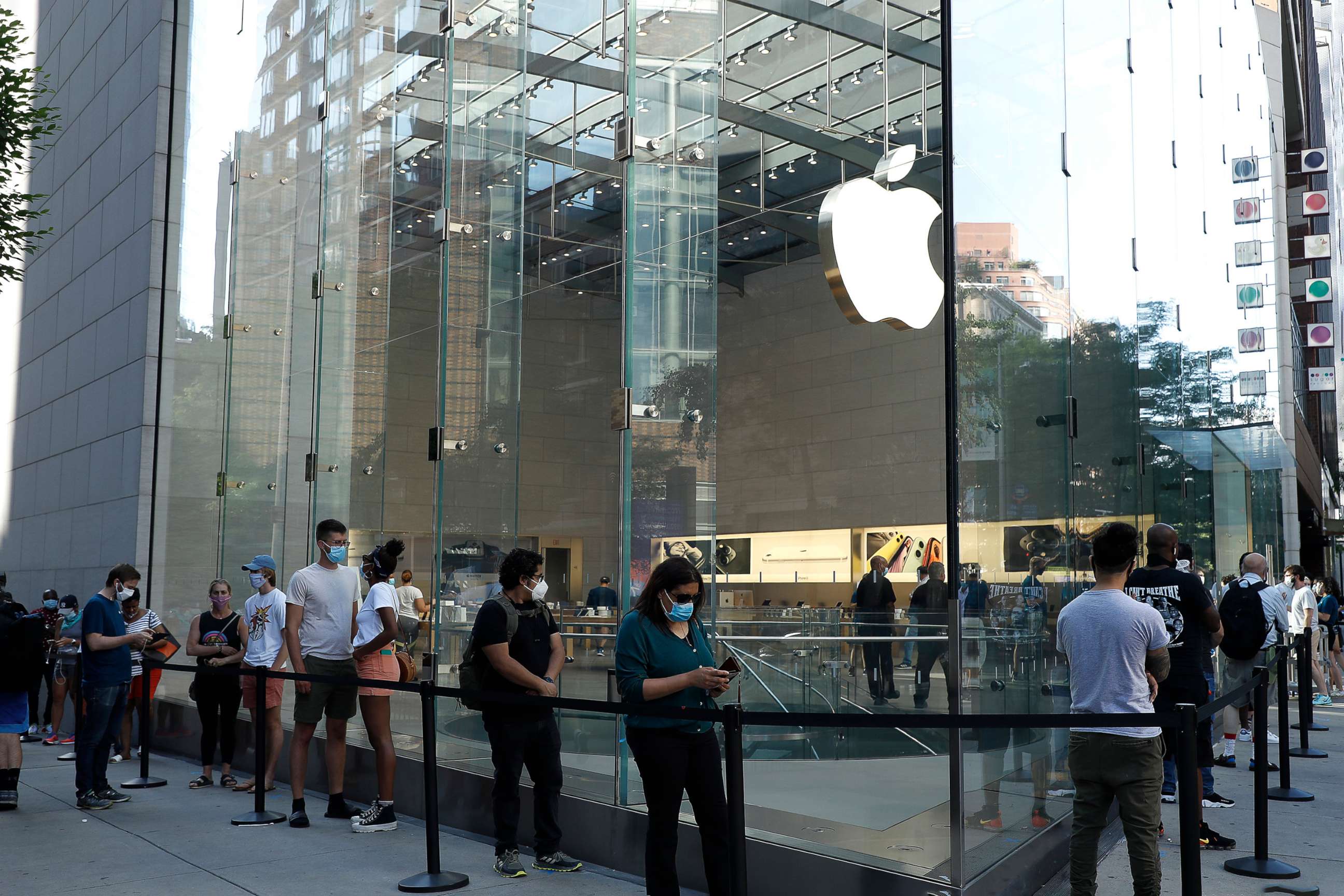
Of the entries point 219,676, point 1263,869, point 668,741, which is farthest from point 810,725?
point 219,676

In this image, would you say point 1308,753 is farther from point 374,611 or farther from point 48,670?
point 48,670

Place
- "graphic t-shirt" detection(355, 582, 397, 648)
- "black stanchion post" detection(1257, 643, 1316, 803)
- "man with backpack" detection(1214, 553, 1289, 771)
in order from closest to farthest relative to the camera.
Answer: "graphic t-shirt" detection(355, 582, 397, 648) → "black stanchion post" detection(1257, 643, 1316, 803) → "man with backpack" detection(1214, 553, 1289, 771)

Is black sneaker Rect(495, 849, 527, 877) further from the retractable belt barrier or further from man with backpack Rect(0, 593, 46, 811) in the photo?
man with backpack Rect(0, 593, 46, 811)

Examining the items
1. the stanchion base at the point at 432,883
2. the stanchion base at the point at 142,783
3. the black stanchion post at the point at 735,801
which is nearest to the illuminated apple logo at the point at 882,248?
the black stanchion post at the point at 735,801

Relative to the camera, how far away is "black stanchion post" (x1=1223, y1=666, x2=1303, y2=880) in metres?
6.12

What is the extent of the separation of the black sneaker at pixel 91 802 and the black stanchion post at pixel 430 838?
355 cm

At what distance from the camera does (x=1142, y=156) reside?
10.0 meters

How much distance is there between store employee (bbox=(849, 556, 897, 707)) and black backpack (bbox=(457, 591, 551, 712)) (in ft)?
12.7

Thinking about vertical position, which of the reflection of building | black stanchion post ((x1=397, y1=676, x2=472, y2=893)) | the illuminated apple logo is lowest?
black stanchion post ((x1=397, y1=676, x2=472, y2=893))

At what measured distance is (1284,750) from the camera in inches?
321

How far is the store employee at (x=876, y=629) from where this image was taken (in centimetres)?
925

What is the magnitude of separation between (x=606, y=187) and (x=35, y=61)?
51.2ft

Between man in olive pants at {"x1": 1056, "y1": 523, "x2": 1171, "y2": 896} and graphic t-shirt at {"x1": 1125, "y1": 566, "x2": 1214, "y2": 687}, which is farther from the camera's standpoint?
graphic t-shirt at {"x1": 1125, "y1": 566, "x2": 1214, "y2": 687}

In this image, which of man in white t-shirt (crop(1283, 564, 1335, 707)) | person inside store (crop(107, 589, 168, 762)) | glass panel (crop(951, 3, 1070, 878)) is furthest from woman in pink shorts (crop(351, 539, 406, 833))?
man in white t-shirt (crop(1283, 564, 1335, 707))
